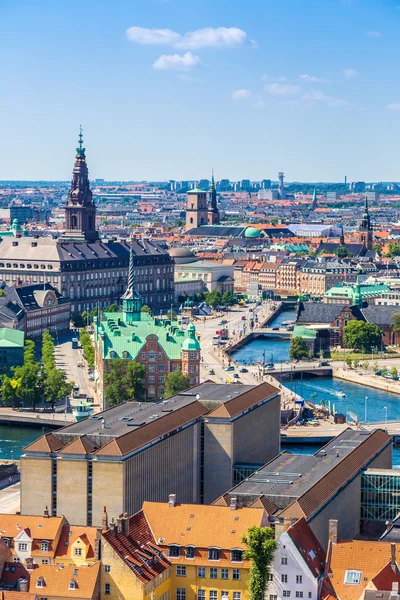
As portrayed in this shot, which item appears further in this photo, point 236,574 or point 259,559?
point 236,574

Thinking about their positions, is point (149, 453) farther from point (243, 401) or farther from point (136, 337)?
point (136, 337)

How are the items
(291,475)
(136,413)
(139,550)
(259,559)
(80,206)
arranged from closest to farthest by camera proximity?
(259,559), (139,550), (291,475), (136,413), (80,206)

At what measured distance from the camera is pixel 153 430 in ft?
159

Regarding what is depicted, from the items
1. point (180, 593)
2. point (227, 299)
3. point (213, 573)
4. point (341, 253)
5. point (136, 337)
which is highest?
point (136, 337)

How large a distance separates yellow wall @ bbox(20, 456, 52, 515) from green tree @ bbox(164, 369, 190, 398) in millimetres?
24069

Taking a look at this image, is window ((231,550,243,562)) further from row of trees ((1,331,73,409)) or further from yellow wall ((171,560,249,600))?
row of trees ((1,331,73,409))

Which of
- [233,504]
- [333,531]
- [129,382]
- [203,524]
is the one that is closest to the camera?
[333,531]

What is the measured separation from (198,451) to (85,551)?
1248 centimetres

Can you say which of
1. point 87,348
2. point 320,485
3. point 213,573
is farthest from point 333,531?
point 87,348

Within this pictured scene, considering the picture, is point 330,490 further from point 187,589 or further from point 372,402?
point 372,402

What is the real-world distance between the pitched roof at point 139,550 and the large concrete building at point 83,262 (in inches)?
2897

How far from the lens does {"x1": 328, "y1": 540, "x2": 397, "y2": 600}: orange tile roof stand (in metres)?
37.7

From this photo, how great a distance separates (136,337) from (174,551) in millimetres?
35426

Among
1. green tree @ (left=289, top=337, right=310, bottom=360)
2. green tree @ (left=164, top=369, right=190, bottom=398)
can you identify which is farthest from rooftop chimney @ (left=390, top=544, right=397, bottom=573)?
green tree @ (left=289, top=337, right=310, bottom=360)
